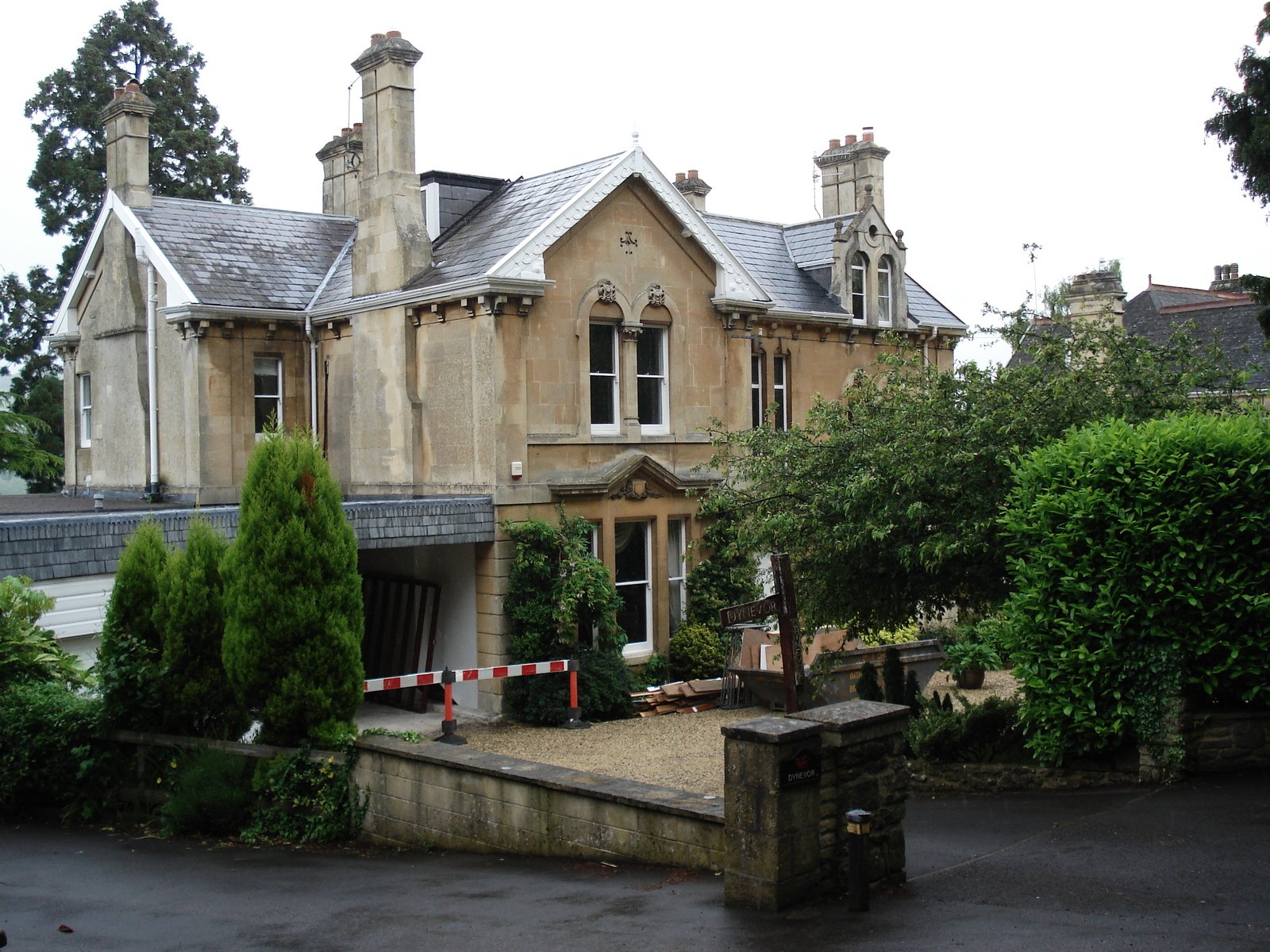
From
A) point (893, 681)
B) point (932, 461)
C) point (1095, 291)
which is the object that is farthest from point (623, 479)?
point (1095, 291)

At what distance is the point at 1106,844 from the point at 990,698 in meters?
4.36

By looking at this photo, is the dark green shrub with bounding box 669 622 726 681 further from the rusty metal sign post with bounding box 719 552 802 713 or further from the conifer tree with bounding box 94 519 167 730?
the conifer tree with bounding box 94 519 167 730

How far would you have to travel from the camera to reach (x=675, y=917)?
7434 millimetres

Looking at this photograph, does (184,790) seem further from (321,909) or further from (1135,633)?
(1135,633)

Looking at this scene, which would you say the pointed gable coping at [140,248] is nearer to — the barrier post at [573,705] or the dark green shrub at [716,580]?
the barrier post at [573,705]

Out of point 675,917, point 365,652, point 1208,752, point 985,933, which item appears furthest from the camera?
point 365,652

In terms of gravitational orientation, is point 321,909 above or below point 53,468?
below

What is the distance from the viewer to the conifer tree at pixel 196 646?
494 inches

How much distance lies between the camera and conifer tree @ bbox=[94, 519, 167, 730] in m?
12.8

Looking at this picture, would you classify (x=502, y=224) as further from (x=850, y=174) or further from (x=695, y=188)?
(x=850, y=174)

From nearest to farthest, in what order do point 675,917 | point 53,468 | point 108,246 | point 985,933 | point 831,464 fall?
point 985,933 < point 675,917 < point 831,464 < point 108,246 < point 53,468

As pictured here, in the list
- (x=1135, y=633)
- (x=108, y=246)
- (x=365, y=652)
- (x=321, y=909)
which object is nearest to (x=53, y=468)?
(x=108, y=246)

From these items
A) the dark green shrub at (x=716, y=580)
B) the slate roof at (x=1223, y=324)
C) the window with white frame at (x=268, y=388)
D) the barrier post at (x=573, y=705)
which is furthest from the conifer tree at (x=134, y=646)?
the slate roof at (x=1223, y=324)

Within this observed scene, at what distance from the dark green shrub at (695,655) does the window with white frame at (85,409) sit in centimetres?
1306
